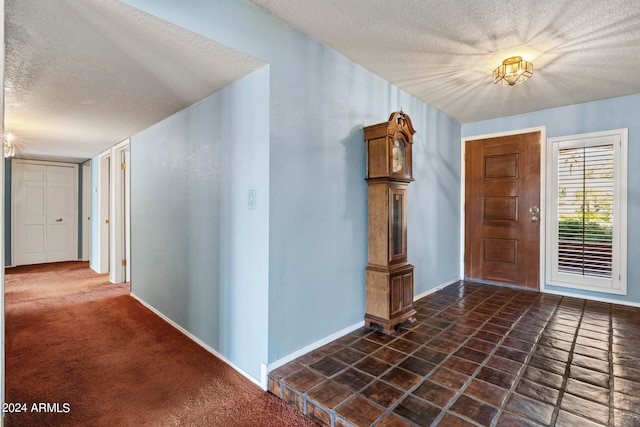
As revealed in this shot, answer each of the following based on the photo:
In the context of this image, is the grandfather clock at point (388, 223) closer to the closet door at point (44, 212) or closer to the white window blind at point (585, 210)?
the white window blind at point (585, 210)

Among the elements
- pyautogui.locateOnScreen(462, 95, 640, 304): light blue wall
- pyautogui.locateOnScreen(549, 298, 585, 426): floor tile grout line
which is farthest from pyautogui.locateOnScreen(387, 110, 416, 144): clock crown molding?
pyautogui.locateOnScreen(462, 95, 640, 304): light blue wall

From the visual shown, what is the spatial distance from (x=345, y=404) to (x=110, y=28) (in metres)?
2.30

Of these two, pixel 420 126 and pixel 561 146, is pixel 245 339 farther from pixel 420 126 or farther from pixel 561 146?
pixel 561 146

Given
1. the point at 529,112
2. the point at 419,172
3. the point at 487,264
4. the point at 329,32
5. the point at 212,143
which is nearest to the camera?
the point at 329,32

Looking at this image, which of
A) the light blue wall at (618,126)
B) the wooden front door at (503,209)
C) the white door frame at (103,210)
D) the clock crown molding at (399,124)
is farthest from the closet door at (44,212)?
the light blue wall at (618,126)

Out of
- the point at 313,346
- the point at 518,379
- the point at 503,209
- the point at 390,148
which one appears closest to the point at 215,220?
the point at 313,346

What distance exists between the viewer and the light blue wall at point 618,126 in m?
3.25

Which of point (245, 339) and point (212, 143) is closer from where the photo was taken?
point (245, 339)

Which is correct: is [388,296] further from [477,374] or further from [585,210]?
[585,210]

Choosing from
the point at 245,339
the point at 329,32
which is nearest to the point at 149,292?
the point at 245,339

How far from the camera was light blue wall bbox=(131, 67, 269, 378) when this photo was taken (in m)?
2.03

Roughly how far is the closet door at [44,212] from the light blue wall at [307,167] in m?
4.72

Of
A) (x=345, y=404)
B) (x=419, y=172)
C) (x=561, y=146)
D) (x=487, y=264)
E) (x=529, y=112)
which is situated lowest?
(x=345, y=404)

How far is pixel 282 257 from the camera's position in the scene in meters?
2.03
